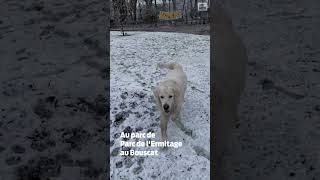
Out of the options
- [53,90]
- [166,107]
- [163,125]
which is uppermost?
[53,90]

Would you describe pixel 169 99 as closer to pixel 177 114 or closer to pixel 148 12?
pixel 177 114

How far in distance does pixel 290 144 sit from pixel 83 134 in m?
1.44

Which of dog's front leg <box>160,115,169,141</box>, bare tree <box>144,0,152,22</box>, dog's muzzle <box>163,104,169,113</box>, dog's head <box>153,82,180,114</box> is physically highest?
bare tree <box>144,0,152,22</box>

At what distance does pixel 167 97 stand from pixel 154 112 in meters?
0.22

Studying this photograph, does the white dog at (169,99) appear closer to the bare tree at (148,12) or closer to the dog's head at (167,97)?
the dog's head at (167,97)

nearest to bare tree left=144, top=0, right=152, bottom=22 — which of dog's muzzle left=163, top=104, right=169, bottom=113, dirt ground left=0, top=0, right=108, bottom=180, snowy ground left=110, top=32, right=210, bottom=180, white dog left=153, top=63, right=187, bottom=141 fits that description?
snowy ground left=110, top=32, right=210, bottom=180

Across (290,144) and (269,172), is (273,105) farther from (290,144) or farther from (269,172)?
(269,172)

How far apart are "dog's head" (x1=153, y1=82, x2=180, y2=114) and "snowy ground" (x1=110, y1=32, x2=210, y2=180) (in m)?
0.11

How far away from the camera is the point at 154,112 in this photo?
9.43ft

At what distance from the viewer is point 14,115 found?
2.65 m

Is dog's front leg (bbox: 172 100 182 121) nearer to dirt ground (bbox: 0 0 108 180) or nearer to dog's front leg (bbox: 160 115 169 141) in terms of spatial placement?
dog's front leg (bbox: 160 115 169 141)

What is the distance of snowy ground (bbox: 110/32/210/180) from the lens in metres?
2.40

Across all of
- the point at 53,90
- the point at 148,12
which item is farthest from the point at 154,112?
the point at 148,12

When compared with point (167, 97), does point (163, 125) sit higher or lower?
lower
